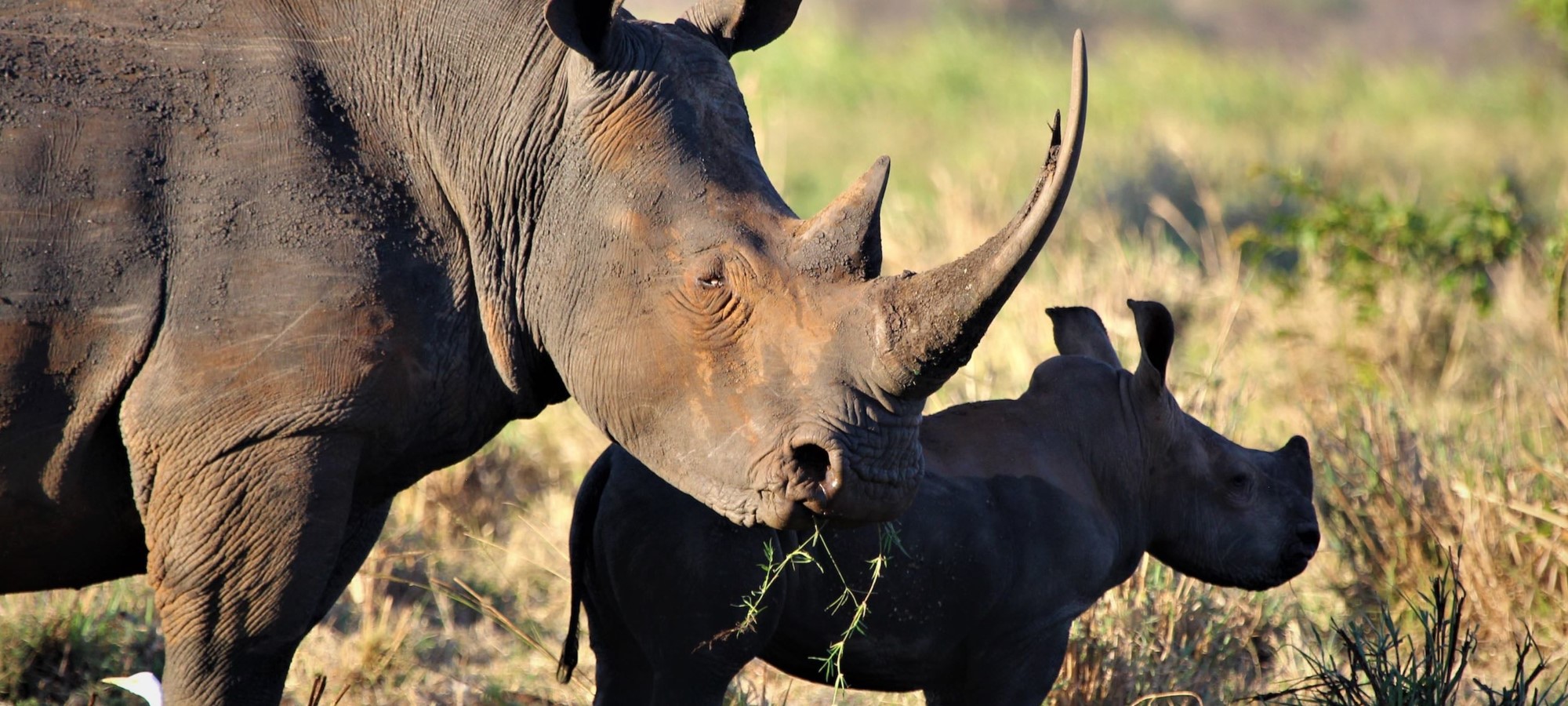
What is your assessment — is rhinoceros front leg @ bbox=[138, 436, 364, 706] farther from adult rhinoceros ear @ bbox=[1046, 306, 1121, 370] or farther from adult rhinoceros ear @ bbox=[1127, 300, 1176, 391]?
adult rhinoceros ear @ bbox=[1046, 306, 1121, 370]

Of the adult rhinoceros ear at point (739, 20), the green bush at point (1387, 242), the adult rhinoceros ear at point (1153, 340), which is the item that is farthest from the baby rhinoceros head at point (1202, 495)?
the green bush at point (1387, 242)

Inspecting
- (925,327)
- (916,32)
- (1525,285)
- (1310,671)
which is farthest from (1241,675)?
(916,32)

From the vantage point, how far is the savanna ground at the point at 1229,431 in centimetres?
549

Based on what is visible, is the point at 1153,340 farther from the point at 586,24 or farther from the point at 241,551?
the point at 241,551

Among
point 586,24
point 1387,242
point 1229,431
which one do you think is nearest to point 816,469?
point 586,24

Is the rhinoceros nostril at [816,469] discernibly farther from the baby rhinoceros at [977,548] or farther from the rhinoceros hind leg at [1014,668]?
the rhinoceros hind leg at [1014,668]

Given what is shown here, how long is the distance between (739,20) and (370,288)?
42.0 inches

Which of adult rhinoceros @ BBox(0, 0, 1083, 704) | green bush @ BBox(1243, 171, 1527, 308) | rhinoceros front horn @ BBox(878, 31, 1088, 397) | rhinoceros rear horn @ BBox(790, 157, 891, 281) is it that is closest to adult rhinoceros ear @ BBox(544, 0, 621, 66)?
adult rhinoceros @ BBox(0, 0, 1083, 704)

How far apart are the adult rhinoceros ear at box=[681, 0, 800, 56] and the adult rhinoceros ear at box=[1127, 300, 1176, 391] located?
1.21m

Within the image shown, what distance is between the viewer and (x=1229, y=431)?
6.41 meters

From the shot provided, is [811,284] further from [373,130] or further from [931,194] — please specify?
[931,194]

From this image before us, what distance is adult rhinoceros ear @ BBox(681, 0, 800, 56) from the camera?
13.3 feet

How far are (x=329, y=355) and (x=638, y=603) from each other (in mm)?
1050

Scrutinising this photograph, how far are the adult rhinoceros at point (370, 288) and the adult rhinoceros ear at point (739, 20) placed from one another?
0.21 meters
